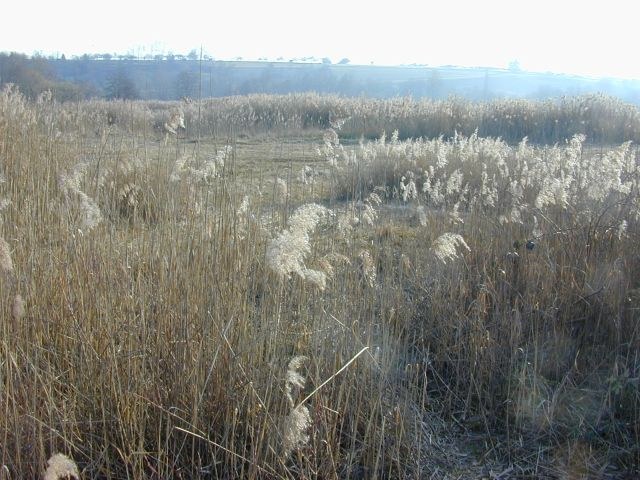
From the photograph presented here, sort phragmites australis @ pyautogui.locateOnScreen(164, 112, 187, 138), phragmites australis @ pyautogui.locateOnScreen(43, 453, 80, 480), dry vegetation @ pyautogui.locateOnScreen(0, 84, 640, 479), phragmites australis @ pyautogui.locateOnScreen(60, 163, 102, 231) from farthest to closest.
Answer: phragmites australis @ pyautogui.locateOnScreen(164, 112, 187, 138) → phragmites australis @ pyautogui.locateOnScreen(60, 163, 102, 231) → dry vegetation @ pyautogui.locateOnScreen(0, 84, 640, 479) → phragmites australis @ pyautogui.locateOnScreen(43, 453, 80, 480)

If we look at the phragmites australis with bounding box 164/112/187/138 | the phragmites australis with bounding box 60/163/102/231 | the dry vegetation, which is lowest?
the dry vegetation

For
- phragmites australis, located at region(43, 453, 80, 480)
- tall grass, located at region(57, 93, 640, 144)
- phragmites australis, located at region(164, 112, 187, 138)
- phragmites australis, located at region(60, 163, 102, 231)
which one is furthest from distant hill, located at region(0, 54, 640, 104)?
phragmites australis, located at region(43, 453, 80, 480)

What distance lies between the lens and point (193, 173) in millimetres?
3021

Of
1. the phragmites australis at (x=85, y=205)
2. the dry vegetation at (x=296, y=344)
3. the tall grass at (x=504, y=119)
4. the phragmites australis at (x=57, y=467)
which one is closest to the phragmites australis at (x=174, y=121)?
the dry vegetation at (x=296, y=344)

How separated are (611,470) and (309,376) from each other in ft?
4.13

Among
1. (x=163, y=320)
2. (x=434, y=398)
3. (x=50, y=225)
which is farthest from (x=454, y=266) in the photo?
(x=50, y=225)

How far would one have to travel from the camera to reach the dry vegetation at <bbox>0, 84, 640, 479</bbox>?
2.18 meters

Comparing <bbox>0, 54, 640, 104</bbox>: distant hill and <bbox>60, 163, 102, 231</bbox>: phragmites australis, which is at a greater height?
<bbox>0, 54, 640, 104</bbox>: distant hill

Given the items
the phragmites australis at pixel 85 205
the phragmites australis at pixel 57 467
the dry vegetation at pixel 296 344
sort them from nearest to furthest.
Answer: the phragmites australis at pixel 57 467 → the dry vegetation at pixel 296 344 → the phragmites australis at pixel 85 205

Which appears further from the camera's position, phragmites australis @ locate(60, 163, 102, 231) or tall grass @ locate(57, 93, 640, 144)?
tall grass @ locate(57, 93, 640, 144)

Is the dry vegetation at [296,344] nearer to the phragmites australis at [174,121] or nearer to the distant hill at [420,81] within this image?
the phragmites australis at [174,121]

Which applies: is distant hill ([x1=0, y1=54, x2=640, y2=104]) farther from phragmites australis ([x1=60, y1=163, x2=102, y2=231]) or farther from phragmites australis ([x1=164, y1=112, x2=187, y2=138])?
phragmites australis ([x1=60, y1=163, x2=102, y2=231])

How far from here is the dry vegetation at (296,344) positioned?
2.18m

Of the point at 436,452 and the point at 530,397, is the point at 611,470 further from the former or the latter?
the point at 436,452
